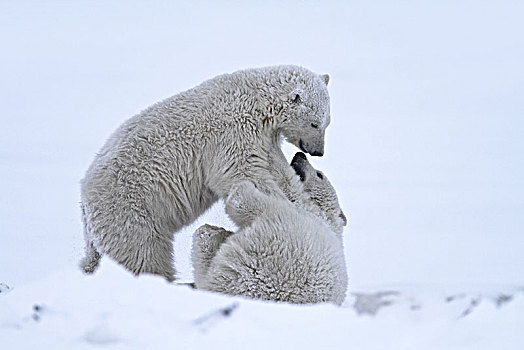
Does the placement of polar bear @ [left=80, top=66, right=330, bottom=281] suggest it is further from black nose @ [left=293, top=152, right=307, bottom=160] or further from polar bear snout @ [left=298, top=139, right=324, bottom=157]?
black nose @ [left=293, top=152, right=307, bottom=160]

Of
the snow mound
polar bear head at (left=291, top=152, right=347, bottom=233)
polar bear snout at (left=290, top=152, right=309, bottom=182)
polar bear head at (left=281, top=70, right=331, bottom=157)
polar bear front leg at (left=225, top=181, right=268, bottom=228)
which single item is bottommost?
the snow mound

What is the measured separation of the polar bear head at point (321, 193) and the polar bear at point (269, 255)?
0.57 m

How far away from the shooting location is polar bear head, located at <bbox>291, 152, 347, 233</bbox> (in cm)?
743

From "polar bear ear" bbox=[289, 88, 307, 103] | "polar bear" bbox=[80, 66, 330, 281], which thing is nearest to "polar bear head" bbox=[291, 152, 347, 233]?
"polar bear" bbox=[80, 66, 330, 281]

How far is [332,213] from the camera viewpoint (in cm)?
748

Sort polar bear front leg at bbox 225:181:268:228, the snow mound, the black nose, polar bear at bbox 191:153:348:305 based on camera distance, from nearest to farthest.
Answer: the snow mound < polar bear at bbox 191:153:348:305 < polar bear front leg at bbox 225:181:268:228 < the black nose

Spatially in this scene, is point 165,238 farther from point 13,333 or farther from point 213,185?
point 13,333

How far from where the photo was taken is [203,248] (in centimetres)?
661

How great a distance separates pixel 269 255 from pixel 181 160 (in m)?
1.46

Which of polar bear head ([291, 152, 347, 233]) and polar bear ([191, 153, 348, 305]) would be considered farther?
polar bear head ([291, 152, 347, 233])

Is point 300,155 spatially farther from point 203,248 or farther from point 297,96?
point 203,248

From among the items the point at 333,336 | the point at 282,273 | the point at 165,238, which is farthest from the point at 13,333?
the point at 165,238

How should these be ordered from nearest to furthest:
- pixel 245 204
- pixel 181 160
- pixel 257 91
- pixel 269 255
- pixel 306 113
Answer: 1. pixel 269 255
2. pixel 245 204
3. pixel 181 160
4. pixel 257 91
5. pixel 306 113

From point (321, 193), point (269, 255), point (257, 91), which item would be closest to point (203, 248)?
point (269, 255)
